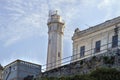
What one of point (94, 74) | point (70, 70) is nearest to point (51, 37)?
point (70, 70)

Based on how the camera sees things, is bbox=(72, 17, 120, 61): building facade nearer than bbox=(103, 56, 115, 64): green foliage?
No

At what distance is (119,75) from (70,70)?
618 cm

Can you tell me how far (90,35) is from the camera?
44.8 metres

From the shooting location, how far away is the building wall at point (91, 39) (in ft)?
139

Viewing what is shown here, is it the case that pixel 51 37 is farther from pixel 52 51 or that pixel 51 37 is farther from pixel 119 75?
pixel 119 75

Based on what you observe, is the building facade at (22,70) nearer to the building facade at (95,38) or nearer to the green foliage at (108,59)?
the building facade at (95,38)

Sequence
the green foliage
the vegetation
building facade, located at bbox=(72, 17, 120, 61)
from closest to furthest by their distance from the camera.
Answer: the vegetation → the green foliage → building facade, located at bbox=(72, 17, 120, 61)

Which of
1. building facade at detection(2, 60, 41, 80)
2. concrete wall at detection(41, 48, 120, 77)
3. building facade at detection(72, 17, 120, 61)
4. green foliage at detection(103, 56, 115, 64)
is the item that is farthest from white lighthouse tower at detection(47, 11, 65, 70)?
green foliage at detection(103, 56, 115, 64)

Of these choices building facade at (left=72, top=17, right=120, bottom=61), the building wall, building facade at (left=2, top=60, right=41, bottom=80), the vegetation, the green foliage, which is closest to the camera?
Answer: the vegetation

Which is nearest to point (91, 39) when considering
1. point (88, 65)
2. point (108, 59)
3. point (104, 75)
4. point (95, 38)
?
point (95, 38)

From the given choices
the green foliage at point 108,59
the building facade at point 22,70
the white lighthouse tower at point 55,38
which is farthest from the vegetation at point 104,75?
the white lighthouse tower at point 55,38

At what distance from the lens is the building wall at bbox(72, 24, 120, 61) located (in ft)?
139

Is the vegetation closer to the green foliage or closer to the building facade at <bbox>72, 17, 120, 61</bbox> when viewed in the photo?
the green foliage

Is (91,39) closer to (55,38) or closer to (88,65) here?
(55,38)
